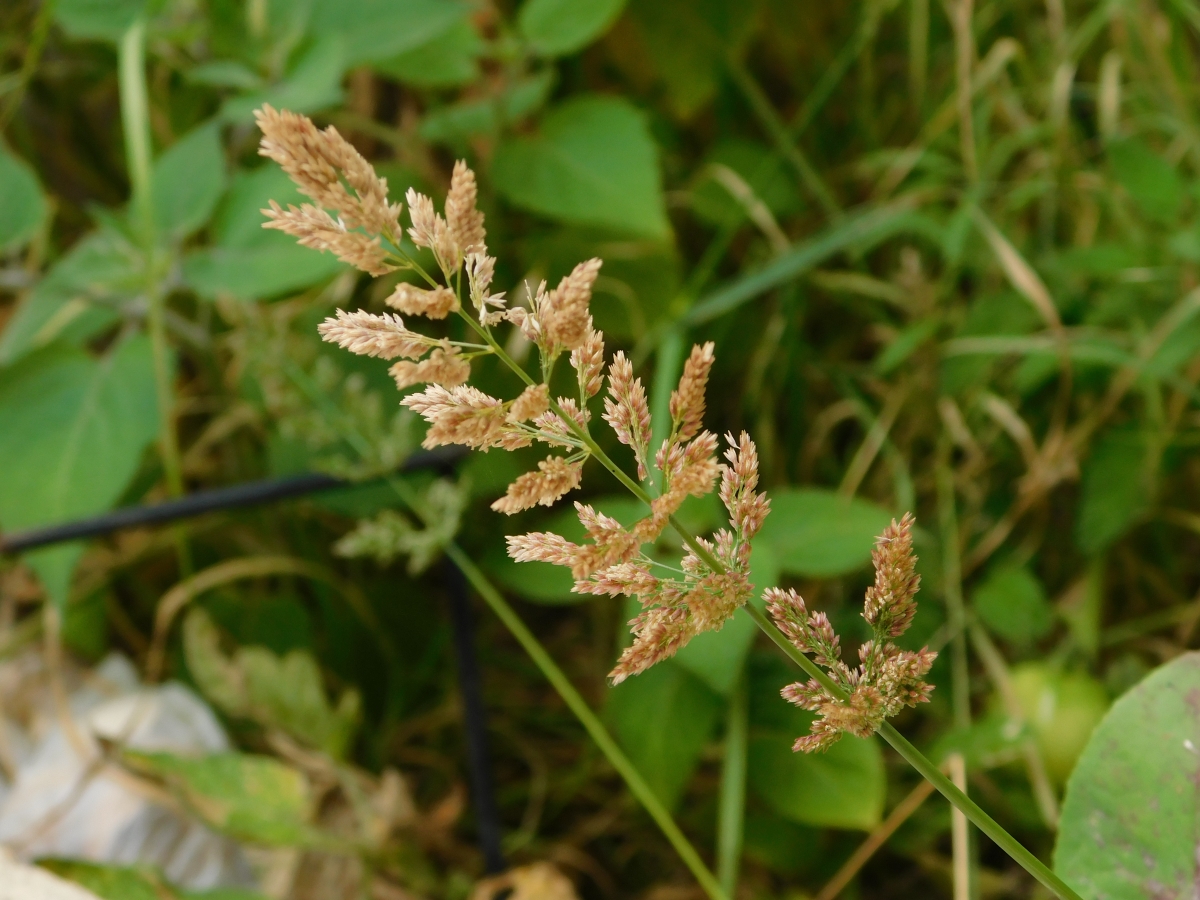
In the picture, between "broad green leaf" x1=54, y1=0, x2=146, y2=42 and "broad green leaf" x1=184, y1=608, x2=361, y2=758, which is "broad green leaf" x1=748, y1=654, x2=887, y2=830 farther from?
"broad green leaf" x1=54, y1=0, x2=146, y2=42

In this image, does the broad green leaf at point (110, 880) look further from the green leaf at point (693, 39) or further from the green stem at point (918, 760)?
the green leaf at point (693, 39)

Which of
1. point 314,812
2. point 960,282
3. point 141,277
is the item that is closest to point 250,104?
point 141,277

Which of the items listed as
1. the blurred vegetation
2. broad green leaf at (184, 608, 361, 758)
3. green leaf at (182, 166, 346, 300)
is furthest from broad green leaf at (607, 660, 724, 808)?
green leaf at (182, 166, 346, 300)

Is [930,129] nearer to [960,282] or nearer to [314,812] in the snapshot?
[960,282]

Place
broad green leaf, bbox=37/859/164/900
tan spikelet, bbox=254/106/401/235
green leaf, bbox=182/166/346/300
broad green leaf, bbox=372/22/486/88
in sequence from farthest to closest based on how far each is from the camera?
broad green leaf, bbox=372/22/486/88
green leaf, bbox=182/166/346/300
broad green leaf, bbox=37/859/164/900
tan spikelet, bbox=254/106/401/235

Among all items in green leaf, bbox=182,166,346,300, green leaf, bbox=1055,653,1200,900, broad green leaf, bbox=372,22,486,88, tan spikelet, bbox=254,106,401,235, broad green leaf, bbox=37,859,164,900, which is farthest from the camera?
broad green leaf, bbox=372,22,486,88

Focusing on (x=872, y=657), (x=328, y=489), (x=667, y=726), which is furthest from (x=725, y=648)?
(x=872, y=657)

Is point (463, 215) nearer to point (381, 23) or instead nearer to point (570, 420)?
point (570, 420)

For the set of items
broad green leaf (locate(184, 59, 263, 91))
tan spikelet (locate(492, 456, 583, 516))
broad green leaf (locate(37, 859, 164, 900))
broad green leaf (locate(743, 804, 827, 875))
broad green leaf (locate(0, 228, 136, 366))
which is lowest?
broad green leaf (locate(743, 804, 827, 875))
